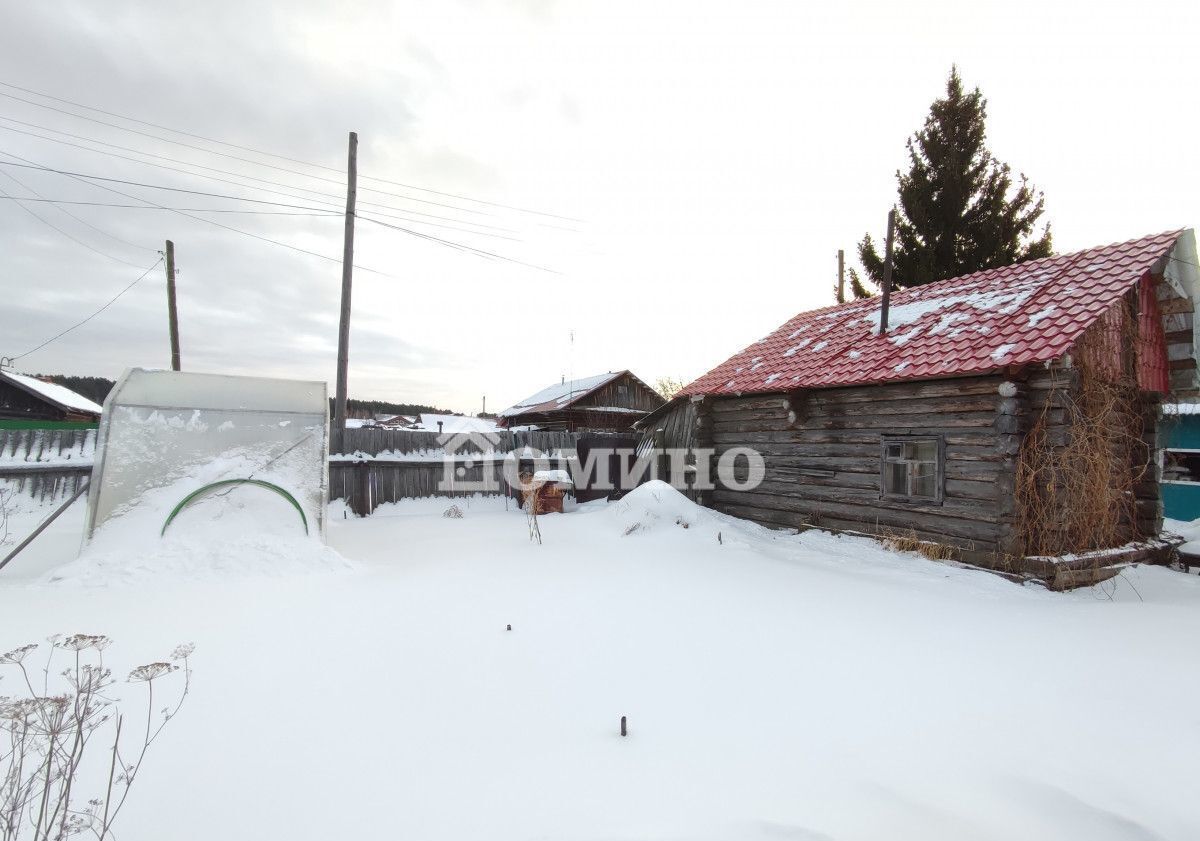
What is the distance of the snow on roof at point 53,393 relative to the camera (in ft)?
Answer: 69.1

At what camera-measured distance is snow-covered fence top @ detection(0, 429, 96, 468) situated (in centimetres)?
1152

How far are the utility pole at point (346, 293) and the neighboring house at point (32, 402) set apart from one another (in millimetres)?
16402

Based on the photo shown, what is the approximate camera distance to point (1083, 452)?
7.44 m

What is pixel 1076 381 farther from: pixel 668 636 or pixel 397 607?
pixel 397 607

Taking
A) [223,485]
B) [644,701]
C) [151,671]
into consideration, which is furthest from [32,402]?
[644,701]

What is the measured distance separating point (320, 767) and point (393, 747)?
0.39 metres

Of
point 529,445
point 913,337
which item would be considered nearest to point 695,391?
point 913,337

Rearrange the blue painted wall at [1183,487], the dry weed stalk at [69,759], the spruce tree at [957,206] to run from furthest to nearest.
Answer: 1. the spruce tree at [957,206]
2. the blue painted wall at [1183,487]
3. the dry weed stalk at [69,759]

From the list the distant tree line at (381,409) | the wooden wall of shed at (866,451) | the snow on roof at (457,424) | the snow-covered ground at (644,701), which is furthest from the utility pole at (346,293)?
the distant tree line at (381,409)

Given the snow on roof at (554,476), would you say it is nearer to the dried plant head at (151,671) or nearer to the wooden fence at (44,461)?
the wooden fence at (44,461)

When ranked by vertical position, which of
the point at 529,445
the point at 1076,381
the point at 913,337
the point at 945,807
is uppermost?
the point at 913,337

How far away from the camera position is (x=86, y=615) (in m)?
5.37

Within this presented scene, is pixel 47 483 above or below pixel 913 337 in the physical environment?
below

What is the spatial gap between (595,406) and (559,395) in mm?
3616
